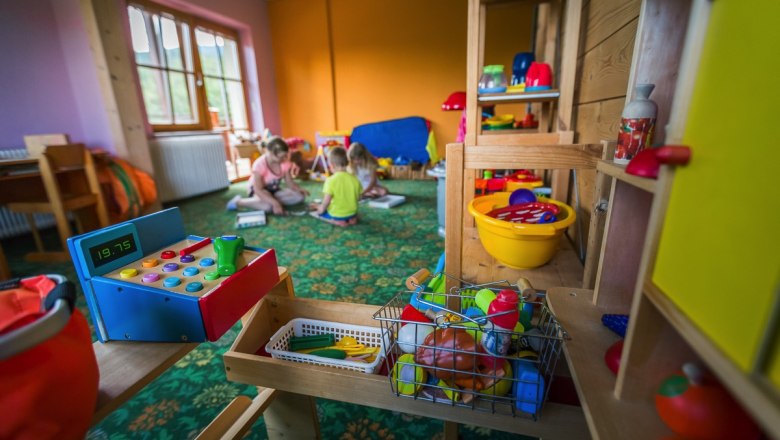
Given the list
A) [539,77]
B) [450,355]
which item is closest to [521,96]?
[539,77]

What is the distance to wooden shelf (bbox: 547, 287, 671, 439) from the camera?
15.5 inches

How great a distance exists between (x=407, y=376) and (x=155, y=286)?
482mm

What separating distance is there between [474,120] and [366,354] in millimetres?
1086

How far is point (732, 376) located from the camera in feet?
0.84

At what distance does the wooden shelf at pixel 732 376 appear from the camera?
8.7 inches

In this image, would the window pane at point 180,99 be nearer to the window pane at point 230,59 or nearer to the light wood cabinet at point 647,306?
the window pane at point 230,59

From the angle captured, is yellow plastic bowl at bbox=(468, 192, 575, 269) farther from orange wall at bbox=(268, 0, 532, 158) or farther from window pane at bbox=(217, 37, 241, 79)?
window pane at bbox=(217, 37, 241, 79)

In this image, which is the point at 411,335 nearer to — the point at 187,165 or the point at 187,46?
the point at 187,165

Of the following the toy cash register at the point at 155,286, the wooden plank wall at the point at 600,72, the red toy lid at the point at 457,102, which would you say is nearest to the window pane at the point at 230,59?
the red toy lid at the point at 457,102

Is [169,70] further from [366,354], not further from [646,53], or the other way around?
[646,53]

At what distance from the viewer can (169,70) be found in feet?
12.6

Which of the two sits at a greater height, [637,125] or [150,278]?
[637,125]

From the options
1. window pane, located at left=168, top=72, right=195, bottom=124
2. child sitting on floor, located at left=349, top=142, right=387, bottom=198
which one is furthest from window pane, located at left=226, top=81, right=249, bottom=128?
child sitting on floor, located at left=349, top=142, right=387, bottom=198

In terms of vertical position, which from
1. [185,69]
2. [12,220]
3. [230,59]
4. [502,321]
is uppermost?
[230,59]
